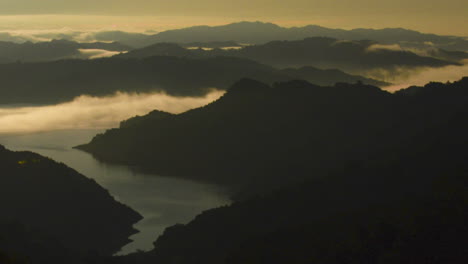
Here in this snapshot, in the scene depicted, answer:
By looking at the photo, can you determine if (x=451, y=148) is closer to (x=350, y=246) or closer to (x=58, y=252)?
(x=350, y=246)

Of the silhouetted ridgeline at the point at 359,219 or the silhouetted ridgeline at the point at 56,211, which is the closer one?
the silhouetted ridgeline at the point at 359,219

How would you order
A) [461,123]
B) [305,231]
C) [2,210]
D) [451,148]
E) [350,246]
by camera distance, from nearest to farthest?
1. [350,246]
2. [305,231]
3. [2,210]
4. [451,148]
5. [461,123]

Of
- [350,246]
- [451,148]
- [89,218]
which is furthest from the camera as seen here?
[451,148]

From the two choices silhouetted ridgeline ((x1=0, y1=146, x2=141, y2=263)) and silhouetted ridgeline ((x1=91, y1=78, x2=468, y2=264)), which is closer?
silhouetted ridgeline ((x1=91, y1=78, x2=468, y2=264))

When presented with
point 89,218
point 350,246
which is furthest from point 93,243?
point 350,246

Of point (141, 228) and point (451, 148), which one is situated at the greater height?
point (451, 148)

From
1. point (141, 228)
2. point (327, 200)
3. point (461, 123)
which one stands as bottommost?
point (141, 228)

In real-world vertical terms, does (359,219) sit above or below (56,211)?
above

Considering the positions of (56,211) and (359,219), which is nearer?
(359,219)
